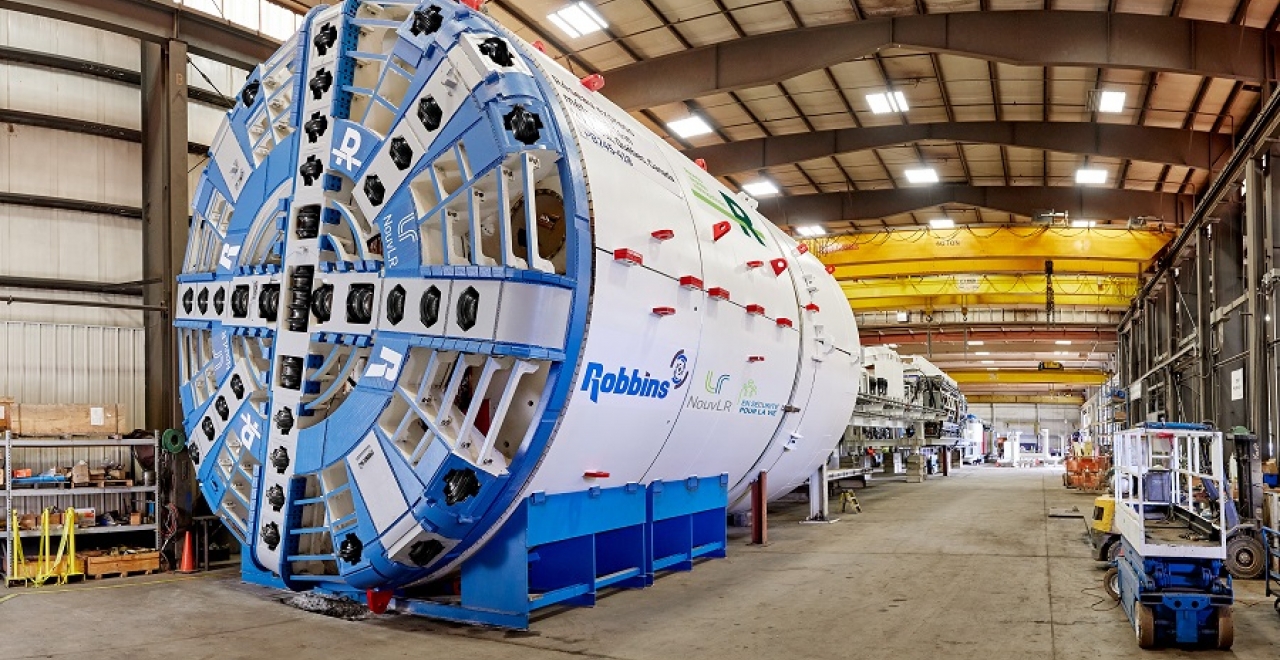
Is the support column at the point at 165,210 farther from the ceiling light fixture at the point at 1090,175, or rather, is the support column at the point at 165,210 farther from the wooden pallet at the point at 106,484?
the ceiling light fixture at the point at 1090,175

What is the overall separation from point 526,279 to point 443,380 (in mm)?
862

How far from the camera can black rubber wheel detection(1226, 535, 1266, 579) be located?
9.38 meters

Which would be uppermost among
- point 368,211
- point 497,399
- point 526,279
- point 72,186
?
point 72,186

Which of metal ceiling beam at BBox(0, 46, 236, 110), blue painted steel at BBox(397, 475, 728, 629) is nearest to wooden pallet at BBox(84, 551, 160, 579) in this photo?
blue painted steel at BBox(397, 475, 728, 629)

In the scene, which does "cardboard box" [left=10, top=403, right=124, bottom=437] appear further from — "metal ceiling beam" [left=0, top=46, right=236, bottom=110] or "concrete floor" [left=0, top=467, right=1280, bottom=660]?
"metal ceiling beam" [left=0, top=46, right=236, bottom=110]

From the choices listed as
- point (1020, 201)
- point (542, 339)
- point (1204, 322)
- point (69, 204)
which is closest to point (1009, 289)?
point (1020, 201)

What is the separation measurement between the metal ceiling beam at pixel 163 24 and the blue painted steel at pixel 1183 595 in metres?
9.88

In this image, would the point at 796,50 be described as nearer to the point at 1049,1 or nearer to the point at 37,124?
the point at 1049,1

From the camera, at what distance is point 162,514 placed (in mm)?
9625

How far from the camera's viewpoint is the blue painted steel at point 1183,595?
628cm

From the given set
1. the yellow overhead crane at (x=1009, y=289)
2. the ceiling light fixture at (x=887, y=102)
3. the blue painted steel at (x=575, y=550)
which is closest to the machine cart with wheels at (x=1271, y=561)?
the blue painted steel at (x=575, y=550)

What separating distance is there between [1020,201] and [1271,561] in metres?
13.7

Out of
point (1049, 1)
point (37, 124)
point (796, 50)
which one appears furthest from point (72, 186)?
point (1049, 1)

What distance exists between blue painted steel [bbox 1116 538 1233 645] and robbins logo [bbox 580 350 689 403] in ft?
11.4
